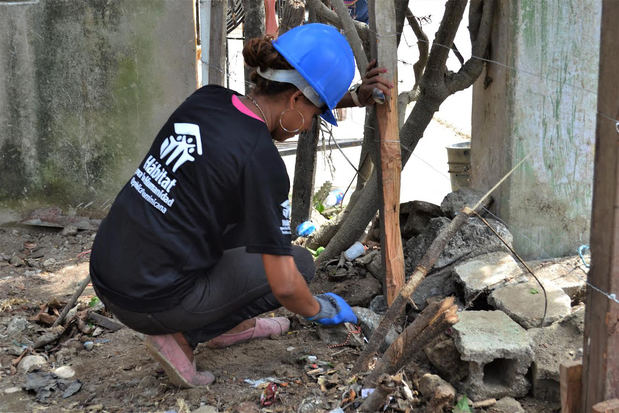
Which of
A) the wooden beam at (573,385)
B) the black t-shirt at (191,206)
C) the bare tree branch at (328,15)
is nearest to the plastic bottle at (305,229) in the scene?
the bare tree branch at (328,15)

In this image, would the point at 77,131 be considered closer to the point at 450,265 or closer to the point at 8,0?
the point at 8,0

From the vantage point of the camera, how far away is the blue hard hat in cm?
253

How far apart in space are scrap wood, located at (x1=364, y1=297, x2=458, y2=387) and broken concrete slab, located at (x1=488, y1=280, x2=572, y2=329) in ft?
2.74

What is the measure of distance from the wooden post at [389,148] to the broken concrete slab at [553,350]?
69cm

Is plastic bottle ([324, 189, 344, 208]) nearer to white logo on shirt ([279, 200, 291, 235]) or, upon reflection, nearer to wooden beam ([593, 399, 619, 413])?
white logo on shirt ([279, 200, 291, 235])

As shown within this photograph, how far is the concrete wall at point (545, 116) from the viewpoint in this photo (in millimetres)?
3666

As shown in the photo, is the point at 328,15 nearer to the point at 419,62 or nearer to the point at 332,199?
the point at 419,62

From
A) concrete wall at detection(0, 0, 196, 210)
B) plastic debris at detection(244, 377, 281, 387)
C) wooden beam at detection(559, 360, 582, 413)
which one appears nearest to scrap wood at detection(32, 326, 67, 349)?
plastic debris at detection(244, 377, 281, 387)

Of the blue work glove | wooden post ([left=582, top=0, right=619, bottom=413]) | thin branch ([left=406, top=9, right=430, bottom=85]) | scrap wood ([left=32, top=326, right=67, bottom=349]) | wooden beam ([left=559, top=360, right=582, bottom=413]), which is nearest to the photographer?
wooden post ([left=582, top=0, right=619, bottom=413])

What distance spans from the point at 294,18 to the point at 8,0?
2.25m

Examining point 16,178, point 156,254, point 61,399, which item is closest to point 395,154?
point 156,254

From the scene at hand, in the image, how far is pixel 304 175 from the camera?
→ 5070 mm

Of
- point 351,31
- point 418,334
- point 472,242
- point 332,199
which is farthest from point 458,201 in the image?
point 332,199

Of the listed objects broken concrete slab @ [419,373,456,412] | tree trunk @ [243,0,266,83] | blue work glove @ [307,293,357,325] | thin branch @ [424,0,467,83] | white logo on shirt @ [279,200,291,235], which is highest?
tree trunk @ [243,0,266,83]
